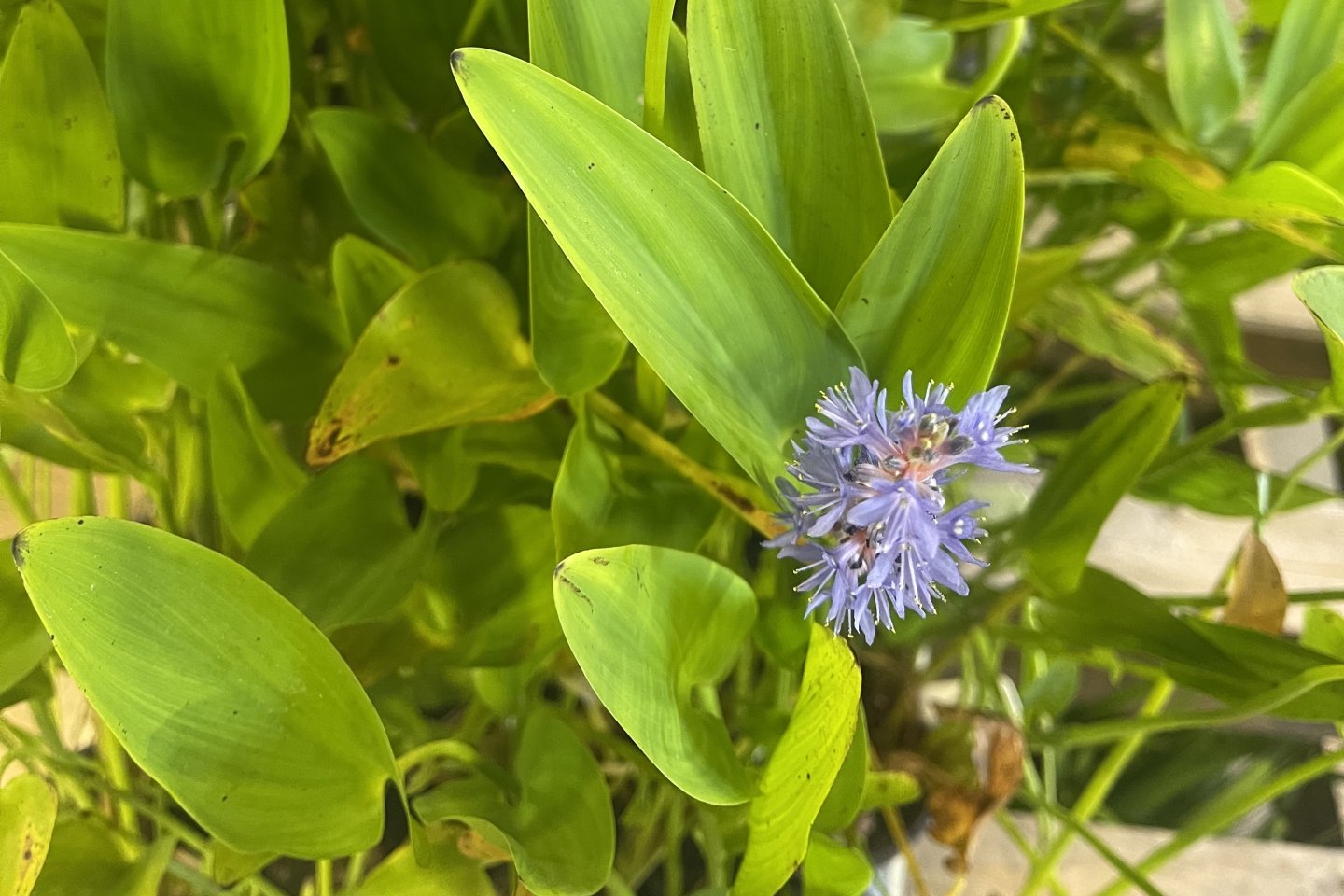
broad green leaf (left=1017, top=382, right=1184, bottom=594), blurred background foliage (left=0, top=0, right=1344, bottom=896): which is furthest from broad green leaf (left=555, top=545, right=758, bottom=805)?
broad green leaf (left=1017, top=382, right=1184, bottom=594)

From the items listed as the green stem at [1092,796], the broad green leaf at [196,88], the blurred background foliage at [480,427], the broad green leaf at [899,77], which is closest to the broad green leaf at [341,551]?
the blurred background foliage at [480,427]

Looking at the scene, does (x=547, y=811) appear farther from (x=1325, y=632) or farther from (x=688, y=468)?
(x=1325, y=632)

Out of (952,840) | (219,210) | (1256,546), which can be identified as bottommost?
(952,840)

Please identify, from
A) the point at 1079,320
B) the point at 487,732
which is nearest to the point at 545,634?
the point at 487,732

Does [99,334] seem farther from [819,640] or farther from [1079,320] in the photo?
[1079,320]

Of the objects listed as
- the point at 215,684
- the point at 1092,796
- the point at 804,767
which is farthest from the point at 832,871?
the point at 1092,796

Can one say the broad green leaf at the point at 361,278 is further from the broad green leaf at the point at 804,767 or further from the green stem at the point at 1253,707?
the green stem at the point at 1253,707
